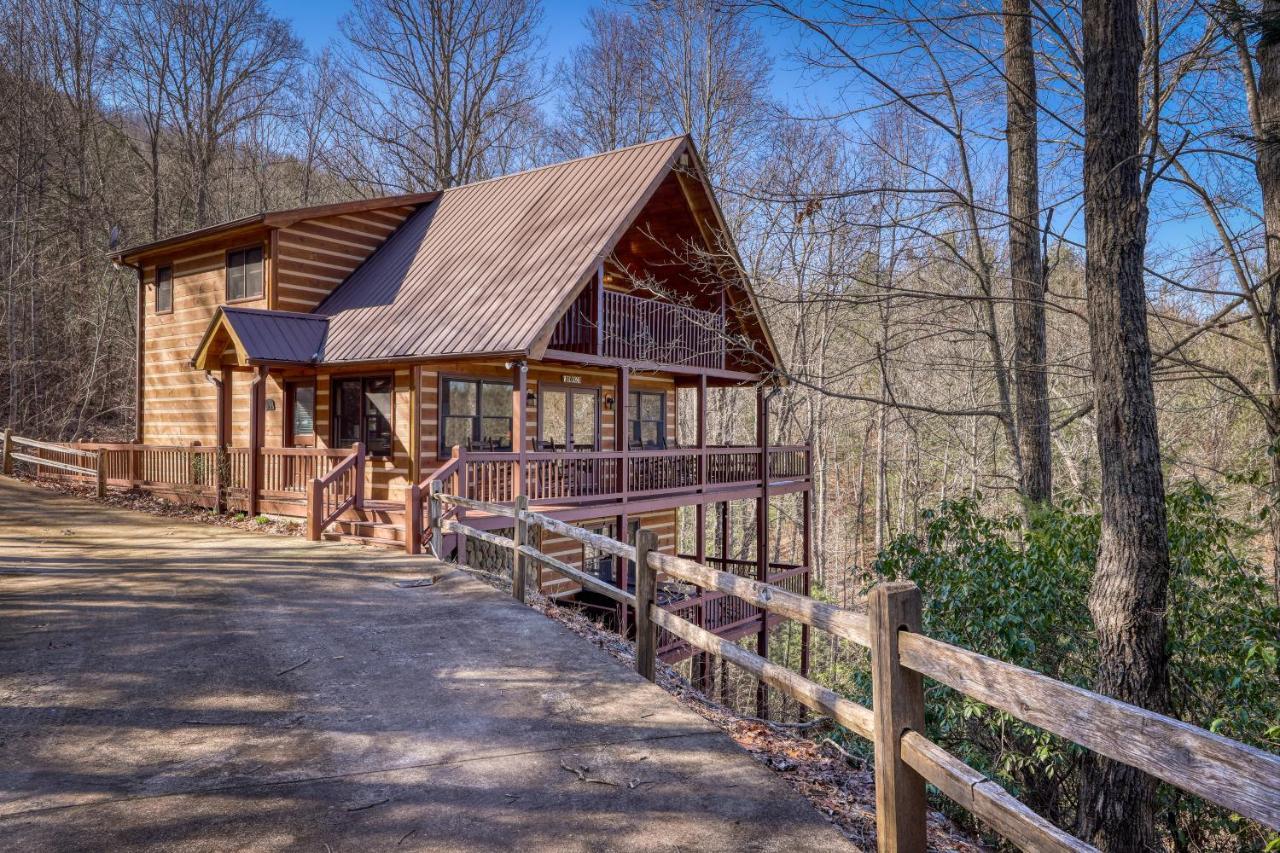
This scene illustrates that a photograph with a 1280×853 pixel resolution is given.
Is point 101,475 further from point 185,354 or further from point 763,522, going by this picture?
point 763,522

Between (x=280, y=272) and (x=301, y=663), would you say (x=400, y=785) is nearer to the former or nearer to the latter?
(x=301, y=663)

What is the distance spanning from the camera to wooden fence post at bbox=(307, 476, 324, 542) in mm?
12883

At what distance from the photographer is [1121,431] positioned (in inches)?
229

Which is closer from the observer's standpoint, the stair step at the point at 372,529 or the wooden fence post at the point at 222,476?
the stair step at the point at 372,529

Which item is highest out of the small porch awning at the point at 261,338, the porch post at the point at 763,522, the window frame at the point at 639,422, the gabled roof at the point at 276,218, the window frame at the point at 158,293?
the gabled roof at the point at 276,218

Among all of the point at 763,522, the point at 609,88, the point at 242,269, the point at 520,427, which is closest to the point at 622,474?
the point at 520,427

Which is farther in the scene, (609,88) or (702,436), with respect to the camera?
(609,88)

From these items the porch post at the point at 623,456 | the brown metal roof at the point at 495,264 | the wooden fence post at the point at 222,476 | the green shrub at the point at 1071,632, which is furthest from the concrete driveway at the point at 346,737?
the wooden fence post at the point at 222,476

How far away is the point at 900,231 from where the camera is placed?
29.4 ft

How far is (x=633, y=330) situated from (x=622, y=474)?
2793 mm

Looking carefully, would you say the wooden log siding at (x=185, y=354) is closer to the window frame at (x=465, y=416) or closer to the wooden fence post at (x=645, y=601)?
the window frame at (x=465, y=416)

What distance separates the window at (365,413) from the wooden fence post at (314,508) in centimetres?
243

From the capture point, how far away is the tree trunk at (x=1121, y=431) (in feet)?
18.6

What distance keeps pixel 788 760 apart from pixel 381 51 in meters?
28.8
